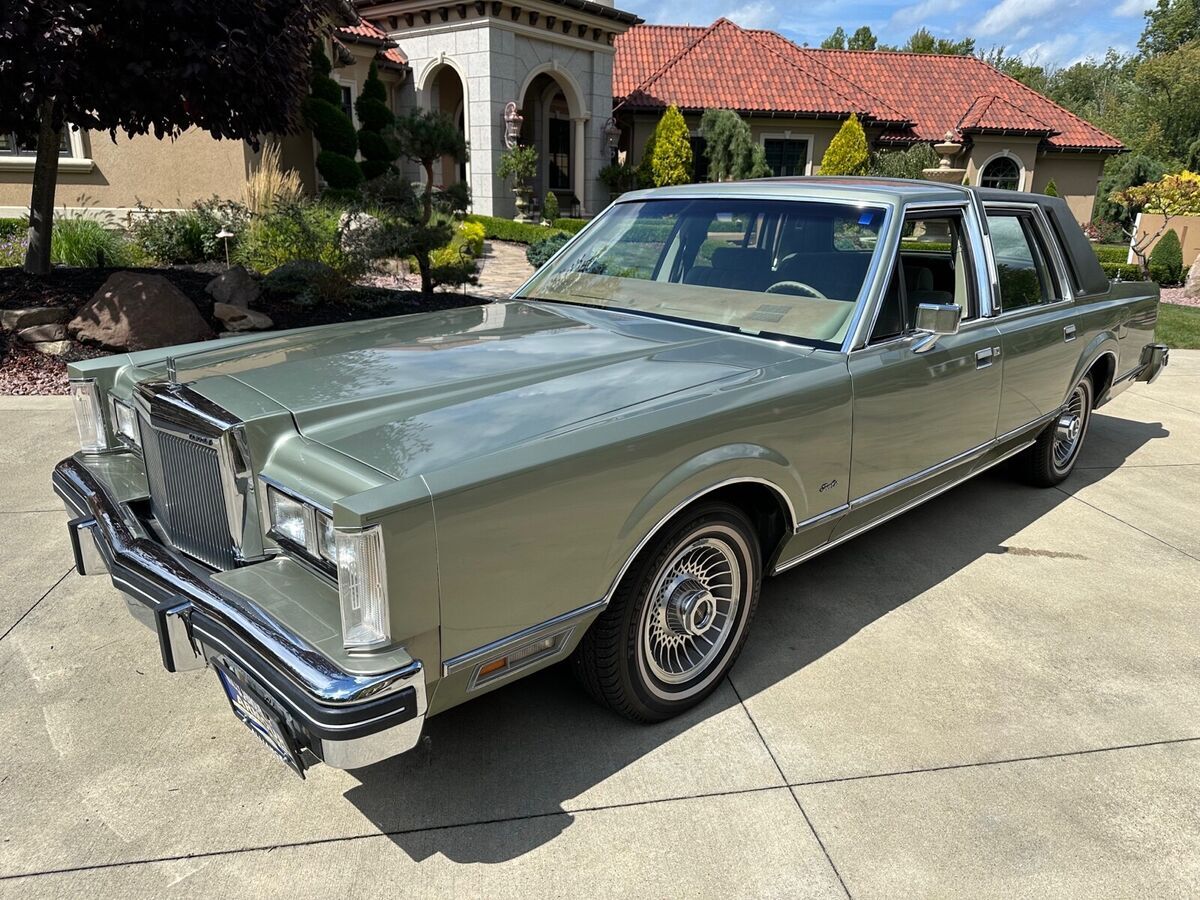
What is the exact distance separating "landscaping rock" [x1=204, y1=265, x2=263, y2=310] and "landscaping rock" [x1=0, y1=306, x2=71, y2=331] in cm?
136

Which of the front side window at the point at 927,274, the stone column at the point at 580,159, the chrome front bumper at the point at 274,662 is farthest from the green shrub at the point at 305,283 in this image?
the stone column at the point at 580,159

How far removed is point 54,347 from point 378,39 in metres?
15.3

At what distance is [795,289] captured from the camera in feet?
12.3

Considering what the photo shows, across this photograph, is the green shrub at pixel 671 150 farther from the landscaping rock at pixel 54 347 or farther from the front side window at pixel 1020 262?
the front side window at pixel 1020 262

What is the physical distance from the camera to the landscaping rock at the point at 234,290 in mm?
8898

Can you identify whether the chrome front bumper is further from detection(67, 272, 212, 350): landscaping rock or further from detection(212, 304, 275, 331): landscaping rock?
detection(212, 304, 275, 331): landscaping rock

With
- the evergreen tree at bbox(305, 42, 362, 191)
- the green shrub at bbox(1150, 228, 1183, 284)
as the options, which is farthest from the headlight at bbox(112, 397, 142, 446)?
the green shrub at bbox(1150, 228, 1183, 284)

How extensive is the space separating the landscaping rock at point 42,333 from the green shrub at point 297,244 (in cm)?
253

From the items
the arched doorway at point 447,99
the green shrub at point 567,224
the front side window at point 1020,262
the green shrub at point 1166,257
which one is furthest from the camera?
the arched doorway at point 447,99

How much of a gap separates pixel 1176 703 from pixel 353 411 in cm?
318

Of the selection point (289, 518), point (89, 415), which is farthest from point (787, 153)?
point (289, 518)

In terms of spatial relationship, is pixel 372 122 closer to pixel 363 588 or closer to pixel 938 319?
pixel 938 319

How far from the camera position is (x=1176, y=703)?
3289mm

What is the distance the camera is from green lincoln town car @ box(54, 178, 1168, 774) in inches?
86.5
